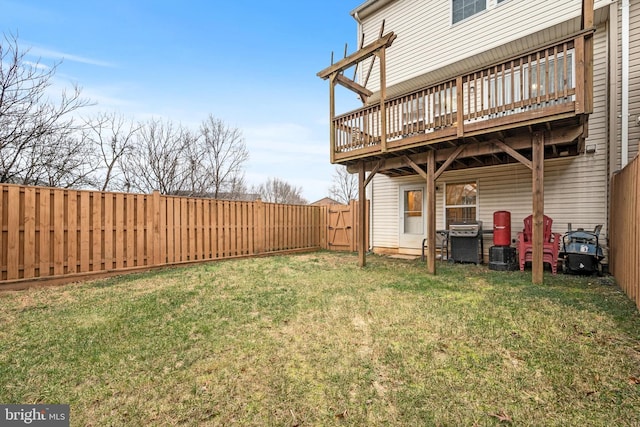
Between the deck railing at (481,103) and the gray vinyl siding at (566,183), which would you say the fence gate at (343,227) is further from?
the deck railing at (481,103)

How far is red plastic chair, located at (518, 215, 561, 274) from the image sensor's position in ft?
18.7

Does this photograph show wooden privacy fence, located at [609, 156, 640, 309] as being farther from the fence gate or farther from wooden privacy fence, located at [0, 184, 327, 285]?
wooden privacy fence, located at [0, 184, 327, 285]

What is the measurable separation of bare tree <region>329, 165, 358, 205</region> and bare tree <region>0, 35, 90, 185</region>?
82.9 feet

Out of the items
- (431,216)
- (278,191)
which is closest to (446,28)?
(431,216)

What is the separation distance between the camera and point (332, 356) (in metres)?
2.55

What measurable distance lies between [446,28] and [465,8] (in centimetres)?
60

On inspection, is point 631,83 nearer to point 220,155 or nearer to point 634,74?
point 634,74

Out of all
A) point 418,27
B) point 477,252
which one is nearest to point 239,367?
point 477,252

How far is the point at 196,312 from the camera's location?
3.77 metres

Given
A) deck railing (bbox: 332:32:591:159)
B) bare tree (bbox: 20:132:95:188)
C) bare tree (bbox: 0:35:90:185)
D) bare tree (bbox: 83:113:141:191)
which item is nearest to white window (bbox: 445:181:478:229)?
deck railing (bbox: 332:32:591:159)

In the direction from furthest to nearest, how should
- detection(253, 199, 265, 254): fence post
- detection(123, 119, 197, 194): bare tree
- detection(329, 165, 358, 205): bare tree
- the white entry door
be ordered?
1. detection(329, 165, 358, 205): bare tree
2. detection(123, 119, 197, 194): bare tree
3. detection(253, 199, 265, 254): fence post
4. the white entry door

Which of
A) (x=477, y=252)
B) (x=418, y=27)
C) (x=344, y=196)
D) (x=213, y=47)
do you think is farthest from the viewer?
(x=344, y=196)

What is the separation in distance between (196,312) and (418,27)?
9453 mm

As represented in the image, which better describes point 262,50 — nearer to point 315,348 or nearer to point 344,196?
point 315,348
